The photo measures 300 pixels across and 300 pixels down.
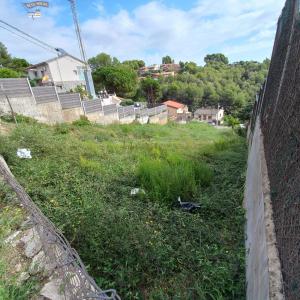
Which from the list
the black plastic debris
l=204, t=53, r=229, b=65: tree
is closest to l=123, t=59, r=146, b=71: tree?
l=204, t=53, r=229, b=65: tree

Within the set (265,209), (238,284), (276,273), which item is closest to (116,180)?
(238,284)

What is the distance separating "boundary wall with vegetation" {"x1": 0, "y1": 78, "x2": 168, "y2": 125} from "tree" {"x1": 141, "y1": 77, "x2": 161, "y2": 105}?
18391 mm

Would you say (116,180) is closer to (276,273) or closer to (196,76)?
(276,273)

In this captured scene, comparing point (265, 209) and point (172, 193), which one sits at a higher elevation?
point (265, 209)

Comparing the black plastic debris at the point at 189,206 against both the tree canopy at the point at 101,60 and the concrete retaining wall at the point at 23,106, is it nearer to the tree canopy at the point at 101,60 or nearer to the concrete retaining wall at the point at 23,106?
the concrete retaining wall at the point at 23,106

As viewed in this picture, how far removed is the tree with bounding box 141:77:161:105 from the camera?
30.0m

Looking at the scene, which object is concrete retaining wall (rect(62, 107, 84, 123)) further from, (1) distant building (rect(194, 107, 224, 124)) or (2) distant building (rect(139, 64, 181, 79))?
(2) distant building (rect(139, 64, 181, 79))

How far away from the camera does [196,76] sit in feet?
139

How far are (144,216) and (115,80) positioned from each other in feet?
81.1

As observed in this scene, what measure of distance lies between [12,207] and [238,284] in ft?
8.62

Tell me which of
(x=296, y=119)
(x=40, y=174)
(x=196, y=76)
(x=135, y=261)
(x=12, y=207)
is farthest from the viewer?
(x=196, y=76)

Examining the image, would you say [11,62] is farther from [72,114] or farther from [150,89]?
[72,114]

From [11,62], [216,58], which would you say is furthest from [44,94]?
[216,58]

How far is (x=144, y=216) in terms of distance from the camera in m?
3.08
